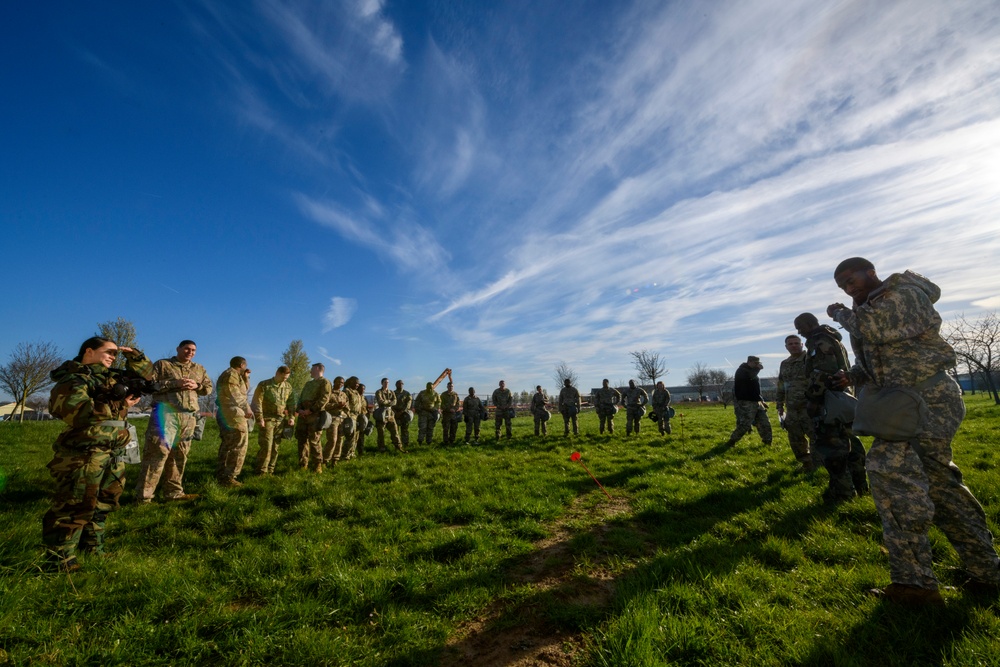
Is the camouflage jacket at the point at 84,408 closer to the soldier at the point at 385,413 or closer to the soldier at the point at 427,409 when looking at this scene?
the soldier at the point at 385,413

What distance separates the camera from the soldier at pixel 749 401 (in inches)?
407

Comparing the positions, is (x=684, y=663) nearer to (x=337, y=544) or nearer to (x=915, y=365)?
(x=915, y=365)

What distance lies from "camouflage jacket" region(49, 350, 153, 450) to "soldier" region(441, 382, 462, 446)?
1164 cm

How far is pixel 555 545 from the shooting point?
493 cm

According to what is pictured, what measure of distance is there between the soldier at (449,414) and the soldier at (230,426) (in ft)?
27.3

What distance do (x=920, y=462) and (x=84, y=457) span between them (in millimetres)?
7453

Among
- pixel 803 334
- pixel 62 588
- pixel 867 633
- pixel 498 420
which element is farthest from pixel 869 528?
pixel 498 420

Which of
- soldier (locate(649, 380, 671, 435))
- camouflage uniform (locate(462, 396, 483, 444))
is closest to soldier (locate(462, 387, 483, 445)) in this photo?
camouflage uniform (locate(462, 396, 483, 444))

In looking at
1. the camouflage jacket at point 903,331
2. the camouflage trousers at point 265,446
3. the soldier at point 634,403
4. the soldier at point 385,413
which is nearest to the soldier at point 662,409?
the soldier at point 634,403

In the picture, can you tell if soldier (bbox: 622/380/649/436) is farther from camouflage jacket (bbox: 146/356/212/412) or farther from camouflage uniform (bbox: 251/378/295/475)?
camouflage jacket (bbox: 146/356/212/412)

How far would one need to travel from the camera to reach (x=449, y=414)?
15688 mm

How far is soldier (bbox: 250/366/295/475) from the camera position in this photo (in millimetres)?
8742

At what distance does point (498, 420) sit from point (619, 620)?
46.7 ft

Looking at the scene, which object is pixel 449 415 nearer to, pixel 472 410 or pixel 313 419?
pixel 472 410
